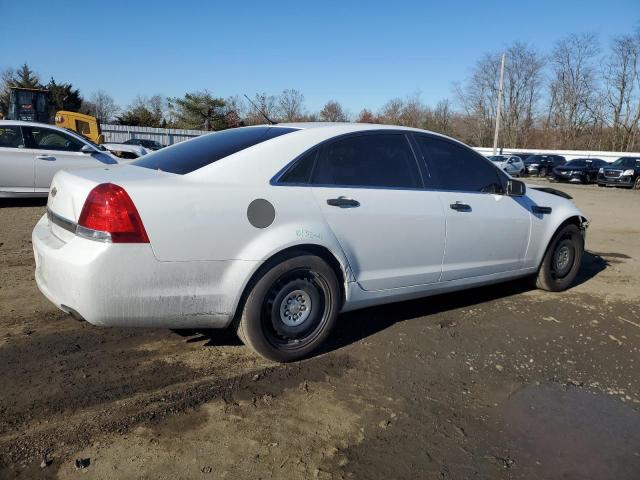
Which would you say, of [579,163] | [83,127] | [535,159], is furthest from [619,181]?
[83,127]

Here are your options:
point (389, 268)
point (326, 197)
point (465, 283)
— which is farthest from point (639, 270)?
point (326, 197)

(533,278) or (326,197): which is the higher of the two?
(326,197)

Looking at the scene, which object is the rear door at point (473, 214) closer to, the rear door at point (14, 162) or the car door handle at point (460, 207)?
the car door handle at point (460, 207)

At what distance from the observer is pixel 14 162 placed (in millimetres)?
9133

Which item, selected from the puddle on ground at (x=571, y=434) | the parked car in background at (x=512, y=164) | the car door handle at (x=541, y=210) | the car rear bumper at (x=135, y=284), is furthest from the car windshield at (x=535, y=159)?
the car rear bumper at (x=135, y=284)

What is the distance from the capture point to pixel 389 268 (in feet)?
12.5

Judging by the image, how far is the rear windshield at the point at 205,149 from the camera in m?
3.39

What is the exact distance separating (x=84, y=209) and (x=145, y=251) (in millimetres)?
421

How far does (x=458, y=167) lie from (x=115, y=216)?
2791mm

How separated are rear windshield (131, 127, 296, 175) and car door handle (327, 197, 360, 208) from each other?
599 millimetres

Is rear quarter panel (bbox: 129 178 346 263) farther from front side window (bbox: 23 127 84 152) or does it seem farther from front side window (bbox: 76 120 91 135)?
front side window (bbox: 76 120 91 135)

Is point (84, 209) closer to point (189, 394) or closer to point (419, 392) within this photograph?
point (189, 394)

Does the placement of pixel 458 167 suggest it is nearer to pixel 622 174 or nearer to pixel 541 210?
pixel 541 210

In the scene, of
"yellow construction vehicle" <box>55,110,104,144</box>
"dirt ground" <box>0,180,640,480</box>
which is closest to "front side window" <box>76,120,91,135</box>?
"yellow construction vehicle" <box>55,110,104,144</box>
